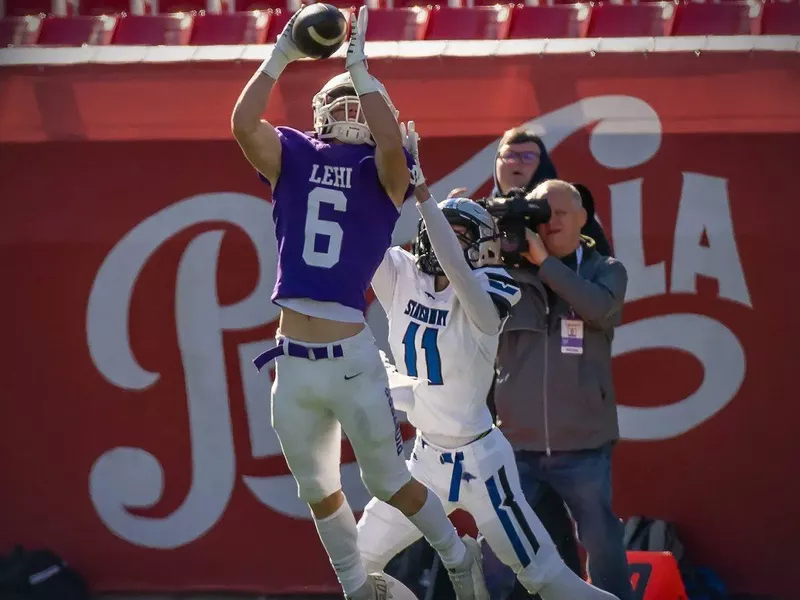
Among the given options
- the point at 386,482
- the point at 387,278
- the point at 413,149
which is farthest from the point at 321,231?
the point at 386,482

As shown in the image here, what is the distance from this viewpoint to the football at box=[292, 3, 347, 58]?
3473mm

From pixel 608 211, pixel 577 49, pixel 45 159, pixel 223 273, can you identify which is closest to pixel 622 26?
pixel 577 49

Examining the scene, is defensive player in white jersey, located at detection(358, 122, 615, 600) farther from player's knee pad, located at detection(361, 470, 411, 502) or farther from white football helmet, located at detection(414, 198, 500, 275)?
player's knee pad, located at detection(361, 470, 411, 502)

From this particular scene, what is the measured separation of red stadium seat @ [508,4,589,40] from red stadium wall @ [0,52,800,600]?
694 millimetres

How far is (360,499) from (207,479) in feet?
2.29

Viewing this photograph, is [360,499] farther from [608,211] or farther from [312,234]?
[312,234]

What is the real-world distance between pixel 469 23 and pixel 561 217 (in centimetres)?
216

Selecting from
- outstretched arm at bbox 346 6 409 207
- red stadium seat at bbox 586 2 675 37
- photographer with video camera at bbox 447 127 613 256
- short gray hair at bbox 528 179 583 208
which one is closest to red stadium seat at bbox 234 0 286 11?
red stadium seat at bbox 586 2 675 37

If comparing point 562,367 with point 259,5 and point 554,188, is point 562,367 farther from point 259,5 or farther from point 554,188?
point 259,5

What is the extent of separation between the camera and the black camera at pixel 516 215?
451 centimetres

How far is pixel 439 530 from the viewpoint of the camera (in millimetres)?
3934

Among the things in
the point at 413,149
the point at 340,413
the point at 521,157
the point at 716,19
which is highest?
the point at 716,19

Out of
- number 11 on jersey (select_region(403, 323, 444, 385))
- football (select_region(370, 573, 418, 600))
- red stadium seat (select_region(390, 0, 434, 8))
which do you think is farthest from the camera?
red stadium seat (select_region(390, 0, 434, 8))

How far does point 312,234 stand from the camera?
3715mm
